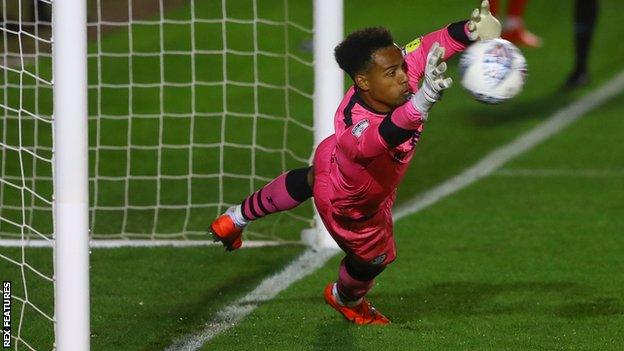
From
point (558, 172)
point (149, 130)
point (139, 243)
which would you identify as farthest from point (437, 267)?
point (149, 130)

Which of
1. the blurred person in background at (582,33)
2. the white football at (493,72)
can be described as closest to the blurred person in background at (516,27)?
the blurred person in background at (582,33)

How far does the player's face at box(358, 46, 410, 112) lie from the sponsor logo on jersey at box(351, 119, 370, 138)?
211mm

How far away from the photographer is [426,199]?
9180 mm

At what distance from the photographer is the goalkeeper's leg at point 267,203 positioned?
603cm

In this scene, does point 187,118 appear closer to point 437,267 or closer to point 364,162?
point 437,267

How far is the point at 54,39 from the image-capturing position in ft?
15.9

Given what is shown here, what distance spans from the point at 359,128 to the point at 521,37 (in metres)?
10.3

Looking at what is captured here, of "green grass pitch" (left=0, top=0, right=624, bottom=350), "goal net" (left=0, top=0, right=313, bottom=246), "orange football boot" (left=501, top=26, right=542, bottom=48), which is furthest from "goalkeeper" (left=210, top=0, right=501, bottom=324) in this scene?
"orange football boot" (left=501, top=26, right=542, bottom=48)

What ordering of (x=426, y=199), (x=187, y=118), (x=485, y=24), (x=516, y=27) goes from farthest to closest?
(x=516, y=27) < (x=187, y=118) < (x=426, y=199) < (x=485, y=24)

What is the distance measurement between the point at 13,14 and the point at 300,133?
2669 mm

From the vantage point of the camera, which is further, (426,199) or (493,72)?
(426,199)

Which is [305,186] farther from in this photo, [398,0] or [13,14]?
[398,0]

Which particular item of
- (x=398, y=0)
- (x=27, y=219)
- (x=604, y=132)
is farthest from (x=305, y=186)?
(x=398, y=0)

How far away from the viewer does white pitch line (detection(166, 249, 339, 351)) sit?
19.1 feet
